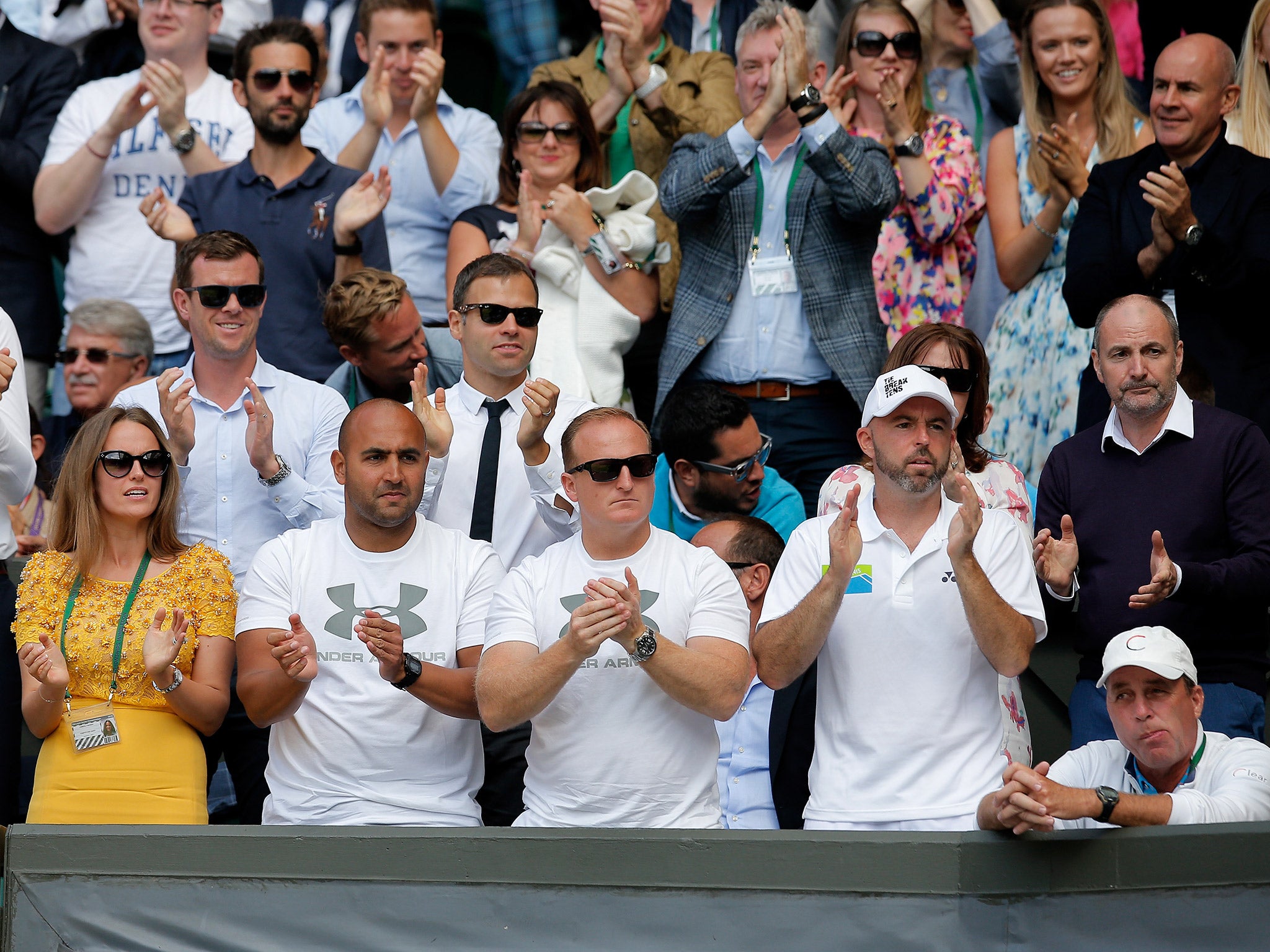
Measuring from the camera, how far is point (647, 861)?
13.2ft

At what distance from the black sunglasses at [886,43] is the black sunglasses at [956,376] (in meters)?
2.44

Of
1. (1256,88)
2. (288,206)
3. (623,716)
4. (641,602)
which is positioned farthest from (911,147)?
(623,716)

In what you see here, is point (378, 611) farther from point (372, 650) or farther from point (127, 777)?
point (127, 777)

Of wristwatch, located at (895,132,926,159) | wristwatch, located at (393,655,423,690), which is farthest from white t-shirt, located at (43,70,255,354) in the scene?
wristwatch, located at (393,655,423,690)

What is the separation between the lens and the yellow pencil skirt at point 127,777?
15.8 feet

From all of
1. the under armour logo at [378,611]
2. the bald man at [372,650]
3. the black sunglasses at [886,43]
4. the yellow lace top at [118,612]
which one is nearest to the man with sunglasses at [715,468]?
the bald man at [372,650]

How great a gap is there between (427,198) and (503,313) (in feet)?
7.02

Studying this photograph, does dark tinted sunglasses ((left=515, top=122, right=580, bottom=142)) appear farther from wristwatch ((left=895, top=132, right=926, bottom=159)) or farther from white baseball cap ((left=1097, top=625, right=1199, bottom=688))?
white baseball cap ((left=1097, top=625, right=1199, bottom=688))

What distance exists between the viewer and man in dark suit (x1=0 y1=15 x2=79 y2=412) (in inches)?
298

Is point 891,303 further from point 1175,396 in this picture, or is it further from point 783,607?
point 783,607

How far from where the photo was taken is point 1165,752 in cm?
441

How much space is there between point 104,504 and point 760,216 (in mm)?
2999

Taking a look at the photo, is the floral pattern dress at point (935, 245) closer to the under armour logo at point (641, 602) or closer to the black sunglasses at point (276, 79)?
the black sunglasses at point (276, 79)

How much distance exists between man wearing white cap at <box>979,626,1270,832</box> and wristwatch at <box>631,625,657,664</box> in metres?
1.04
